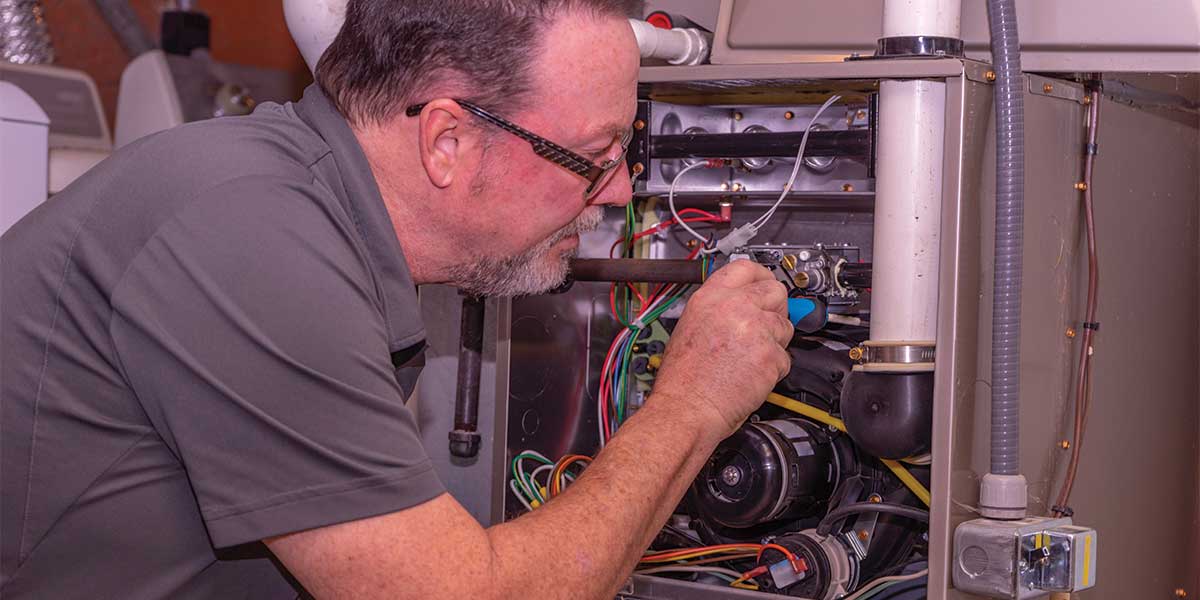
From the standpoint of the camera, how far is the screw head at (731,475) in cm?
129

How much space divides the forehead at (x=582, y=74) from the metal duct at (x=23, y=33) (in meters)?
1.69

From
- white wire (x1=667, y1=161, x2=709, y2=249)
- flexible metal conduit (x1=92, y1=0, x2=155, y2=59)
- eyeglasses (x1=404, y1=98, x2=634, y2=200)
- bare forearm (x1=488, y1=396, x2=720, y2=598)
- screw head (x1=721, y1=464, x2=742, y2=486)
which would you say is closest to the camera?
bare forearm (x1=488, y1=396, x2=720, y2=598)

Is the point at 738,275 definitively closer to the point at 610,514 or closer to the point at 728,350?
the point at 728,350

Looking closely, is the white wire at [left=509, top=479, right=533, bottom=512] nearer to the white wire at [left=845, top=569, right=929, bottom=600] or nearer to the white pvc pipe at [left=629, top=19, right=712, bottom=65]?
the white wire at [left=845, top=569, right=929, bottom=600]

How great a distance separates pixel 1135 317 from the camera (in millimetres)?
1361

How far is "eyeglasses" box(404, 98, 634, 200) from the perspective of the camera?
1.08 m

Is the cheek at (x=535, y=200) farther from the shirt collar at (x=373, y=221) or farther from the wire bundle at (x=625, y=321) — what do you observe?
the wire bundle at (x=625, y=321)

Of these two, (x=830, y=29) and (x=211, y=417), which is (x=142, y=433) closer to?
(x=211, y=417)

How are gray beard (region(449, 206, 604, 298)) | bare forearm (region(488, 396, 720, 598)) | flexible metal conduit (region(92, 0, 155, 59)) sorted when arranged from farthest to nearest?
flexible metal conduit (region(92, 0, 155, 59)) < gray beard (region(449, 206, 604, 298)) < bare forearm (region(488, 396, 720, 598))

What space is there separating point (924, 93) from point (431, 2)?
1.43 ft

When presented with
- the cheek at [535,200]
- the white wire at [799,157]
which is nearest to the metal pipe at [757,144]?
the white wire at [799,157]

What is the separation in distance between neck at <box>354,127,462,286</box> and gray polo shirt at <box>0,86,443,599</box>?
60mm

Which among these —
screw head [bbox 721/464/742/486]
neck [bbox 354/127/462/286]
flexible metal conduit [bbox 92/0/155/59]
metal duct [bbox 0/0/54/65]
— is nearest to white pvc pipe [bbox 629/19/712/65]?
neck [bbox 354/127/462/286]

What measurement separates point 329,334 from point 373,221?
20 centimetres
